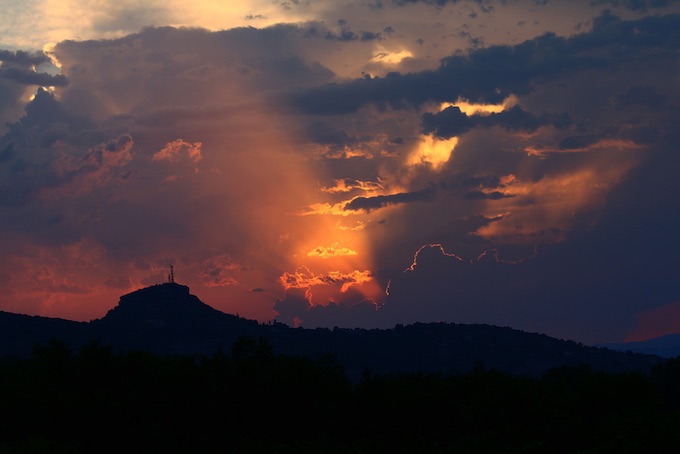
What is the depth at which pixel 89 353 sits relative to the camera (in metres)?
64.1

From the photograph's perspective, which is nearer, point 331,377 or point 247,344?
point 331,377

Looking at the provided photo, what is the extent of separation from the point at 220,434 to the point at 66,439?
31.6ft

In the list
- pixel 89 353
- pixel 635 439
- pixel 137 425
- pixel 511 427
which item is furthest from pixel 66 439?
pixel 635 439

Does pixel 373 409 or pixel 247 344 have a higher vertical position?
pixel 247 344

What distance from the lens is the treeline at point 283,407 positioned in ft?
169

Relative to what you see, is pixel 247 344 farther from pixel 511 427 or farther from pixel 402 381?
pixel 511 427

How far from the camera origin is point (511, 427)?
175 feet

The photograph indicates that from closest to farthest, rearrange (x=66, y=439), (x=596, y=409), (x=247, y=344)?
(x=66, y=439) → (x=596, y=409) → (x=247, y=344)

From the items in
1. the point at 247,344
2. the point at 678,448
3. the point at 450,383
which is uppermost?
the point at 247,344

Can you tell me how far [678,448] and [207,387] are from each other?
103ft

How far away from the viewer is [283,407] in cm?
6009

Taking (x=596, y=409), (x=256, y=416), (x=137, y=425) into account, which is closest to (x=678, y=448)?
(x=596, y=409)

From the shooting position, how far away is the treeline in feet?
169

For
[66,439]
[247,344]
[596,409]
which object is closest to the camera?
[66,439]
